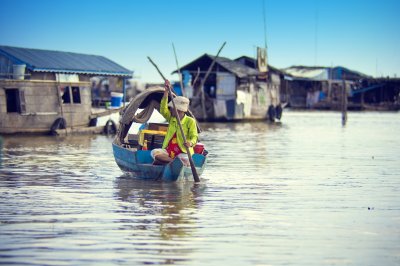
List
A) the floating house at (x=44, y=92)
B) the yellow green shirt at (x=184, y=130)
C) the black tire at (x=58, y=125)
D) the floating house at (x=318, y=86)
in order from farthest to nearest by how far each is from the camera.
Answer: the floating house at (x=318, y=86), the black tire at (x=58, y=125), the floating house at (x=44, y=92), the yellow green shirt at (x=184, y=130)

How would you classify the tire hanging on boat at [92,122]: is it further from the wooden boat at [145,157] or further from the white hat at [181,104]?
the white hat at [181,104]

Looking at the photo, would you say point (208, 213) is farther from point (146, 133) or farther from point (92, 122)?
point (92, 122)

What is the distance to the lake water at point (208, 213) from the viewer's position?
23.7 ft

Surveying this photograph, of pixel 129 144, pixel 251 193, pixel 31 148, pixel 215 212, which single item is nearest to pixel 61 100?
pixel 31 148

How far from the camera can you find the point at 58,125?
2491 cm

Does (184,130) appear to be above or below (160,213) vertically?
above

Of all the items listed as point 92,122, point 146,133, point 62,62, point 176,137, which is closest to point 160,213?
point 176,137

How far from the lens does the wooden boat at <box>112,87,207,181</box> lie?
12.3m

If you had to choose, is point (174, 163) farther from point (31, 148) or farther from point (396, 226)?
point (31, 148)

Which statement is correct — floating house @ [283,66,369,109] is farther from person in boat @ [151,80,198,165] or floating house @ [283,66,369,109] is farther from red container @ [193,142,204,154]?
person in boat @ [151,80,198,165]

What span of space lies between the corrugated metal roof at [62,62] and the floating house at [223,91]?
5.75m

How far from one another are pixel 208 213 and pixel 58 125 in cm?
1610

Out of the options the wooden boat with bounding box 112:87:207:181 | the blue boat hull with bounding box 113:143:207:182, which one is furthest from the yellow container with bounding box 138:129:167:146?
the blue boat hull with bounding box 113:143:207:182

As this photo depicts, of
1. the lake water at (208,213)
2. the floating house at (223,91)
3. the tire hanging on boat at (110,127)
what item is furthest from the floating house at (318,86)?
the lake water at (208,213)
